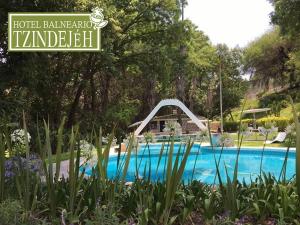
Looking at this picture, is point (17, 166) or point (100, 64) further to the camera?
point (100, 64)

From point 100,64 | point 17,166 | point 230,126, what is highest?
point 100,64

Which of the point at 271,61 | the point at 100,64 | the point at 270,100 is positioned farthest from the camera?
the point at 271,61

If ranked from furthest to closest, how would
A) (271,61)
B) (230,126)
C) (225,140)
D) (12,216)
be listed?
(271,61) → (230,126) → (225,140) → (12,216)

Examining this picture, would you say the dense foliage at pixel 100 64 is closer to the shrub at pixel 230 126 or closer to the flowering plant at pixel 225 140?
the shrub at pixel 230 126

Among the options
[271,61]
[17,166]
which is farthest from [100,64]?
[271,61]

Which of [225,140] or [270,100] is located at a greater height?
[270,100]

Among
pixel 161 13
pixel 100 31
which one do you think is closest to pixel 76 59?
pixel 100 31

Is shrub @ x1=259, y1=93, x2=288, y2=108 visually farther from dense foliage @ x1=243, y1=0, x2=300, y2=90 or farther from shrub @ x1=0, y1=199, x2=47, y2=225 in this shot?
shrub @ x1=0, y1=199, x2=47, y2=225

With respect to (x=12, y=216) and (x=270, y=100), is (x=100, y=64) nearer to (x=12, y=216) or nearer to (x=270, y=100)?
(x=12, y=216)

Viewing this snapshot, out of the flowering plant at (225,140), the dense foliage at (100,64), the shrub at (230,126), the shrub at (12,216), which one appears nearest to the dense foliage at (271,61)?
the shrub at (230,126)

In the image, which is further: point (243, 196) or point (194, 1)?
point (194, 1)

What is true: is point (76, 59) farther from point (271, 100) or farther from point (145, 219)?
point (271, 100)

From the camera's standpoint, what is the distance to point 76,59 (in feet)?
56.1

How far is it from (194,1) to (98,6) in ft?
24.6
